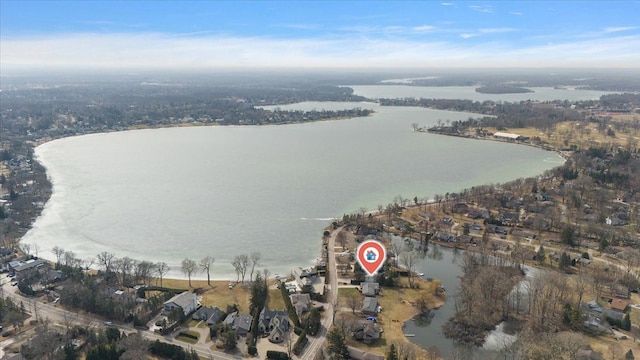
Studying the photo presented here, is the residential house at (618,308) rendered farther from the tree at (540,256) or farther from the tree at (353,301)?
the tree at (353,301)

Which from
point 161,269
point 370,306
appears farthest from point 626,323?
point 161,269

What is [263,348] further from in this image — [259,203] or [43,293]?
[259,203]

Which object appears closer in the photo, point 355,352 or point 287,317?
point 355,352

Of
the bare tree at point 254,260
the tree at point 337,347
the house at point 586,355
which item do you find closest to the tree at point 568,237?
the house at point 586,355

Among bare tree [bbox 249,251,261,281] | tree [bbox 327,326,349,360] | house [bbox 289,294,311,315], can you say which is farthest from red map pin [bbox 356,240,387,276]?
bare tree [bbox 249,251,261,281]

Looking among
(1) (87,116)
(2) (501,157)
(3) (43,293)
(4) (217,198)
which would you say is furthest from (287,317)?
(1) (87,116)

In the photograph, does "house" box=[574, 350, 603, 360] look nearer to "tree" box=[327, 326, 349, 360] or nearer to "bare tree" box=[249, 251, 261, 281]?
"tree" box=[327, 326, 349, 360]
